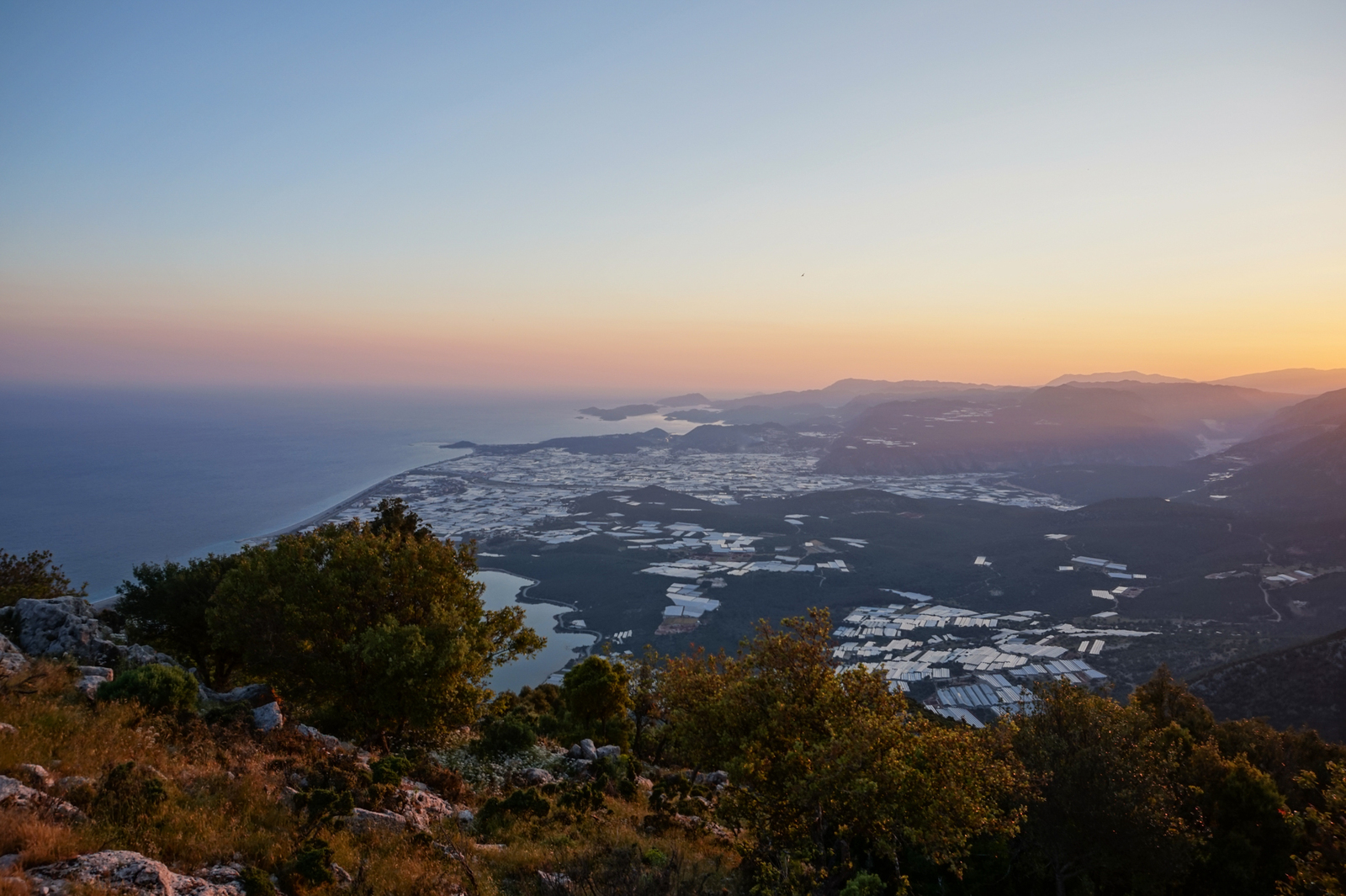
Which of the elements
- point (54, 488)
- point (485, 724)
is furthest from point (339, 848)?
point (54, 488)

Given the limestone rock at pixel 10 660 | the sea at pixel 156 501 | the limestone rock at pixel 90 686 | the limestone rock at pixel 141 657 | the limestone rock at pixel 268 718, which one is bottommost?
the sea at pixel 156 501

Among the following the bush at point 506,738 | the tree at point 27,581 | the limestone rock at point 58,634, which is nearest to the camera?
the limestone rock at point 58,634

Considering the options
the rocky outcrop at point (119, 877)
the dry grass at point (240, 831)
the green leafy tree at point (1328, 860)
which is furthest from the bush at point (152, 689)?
the green leafy tree at point (1328, 860)

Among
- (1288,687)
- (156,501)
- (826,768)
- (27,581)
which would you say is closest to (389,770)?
(826,768)

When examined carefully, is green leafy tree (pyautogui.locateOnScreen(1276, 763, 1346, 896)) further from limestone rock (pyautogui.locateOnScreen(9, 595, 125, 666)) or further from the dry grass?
limestone rock (pyautogui.locateOnScreen(9, 595, 125, 666))

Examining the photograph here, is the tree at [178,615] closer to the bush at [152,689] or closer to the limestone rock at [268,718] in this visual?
the limestone rock at [268,718]

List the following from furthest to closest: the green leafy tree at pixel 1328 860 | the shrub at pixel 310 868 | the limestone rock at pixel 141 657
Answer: the limestone rock at pixel 141 657
the green leafy tree at pixel 1328 860
the shrub at pixel 310 868

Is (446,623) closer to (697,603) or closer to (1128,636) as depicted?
(697,603)
